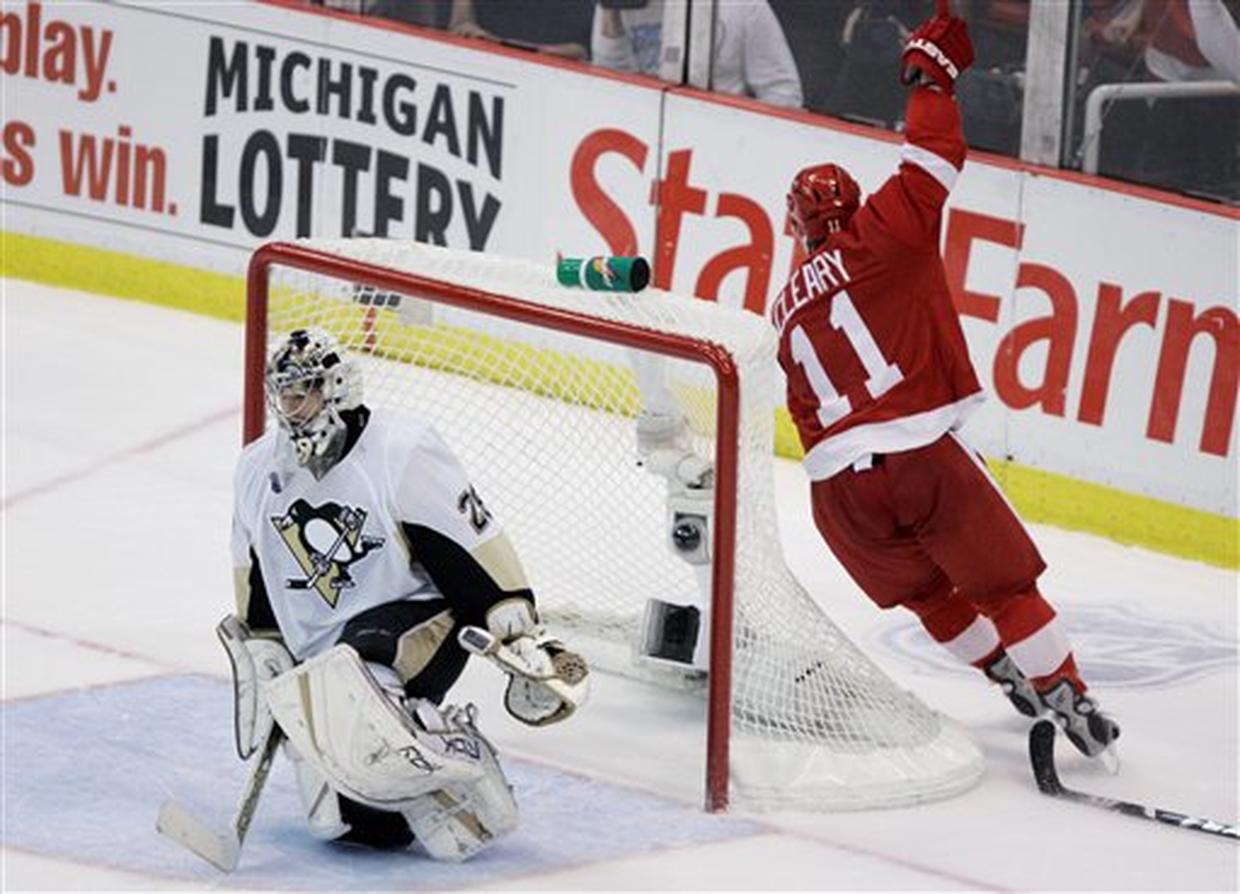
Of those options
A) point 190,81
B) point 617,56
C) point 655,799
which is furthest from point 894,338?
point 190,81

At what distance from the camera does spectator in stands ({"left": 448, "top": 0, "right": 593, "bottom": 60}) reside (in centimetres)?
804

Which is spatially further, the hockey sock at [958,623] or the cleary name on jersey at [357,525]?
the hockey sock at [958,623]

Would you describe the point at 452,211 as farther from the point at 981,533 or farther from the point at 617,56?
the point at 981,533

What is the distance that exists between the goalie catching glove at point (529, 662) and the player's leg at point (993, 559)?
90 centimetres

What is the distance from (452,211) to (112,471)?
1.17 meters

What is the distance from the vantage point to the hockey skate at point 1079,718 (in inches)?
232

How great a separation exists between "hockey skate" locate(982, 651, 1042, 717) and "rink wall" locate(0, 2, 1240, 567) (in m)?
1.23

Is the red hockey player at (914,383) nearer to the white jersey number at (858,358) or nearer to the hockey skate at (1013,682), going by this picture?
the white jersey number at (858,358)

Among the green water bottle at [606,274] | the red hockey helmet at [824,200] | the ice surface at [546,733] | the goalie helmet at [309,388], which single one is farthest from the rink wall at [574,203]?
the goalie helmet at [309,388]

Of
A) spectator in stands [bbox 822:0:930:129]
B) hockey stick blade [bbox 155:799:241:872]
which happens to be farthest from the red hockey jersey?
spectator in stands [bbox 822:0:930:129]

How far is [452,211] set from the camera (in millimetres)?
8281

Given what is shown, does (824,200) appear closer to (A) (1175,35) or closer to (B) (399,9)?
(A) (1175,35)

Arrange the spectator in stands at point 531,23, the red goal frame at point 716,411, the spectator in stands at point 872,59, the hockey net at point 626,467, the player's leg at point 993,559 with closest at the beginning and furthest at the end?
the red goal frame at point 716,411
the hockey net at point 626,467
the player's leg at point 993,559
the spectator in stands at point 872,59
the spectator in stands at point 531,23

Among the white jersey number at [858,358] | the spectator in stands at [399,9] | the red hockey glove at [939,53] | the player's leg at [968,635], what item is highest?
the red hockey glove at [939,53]
